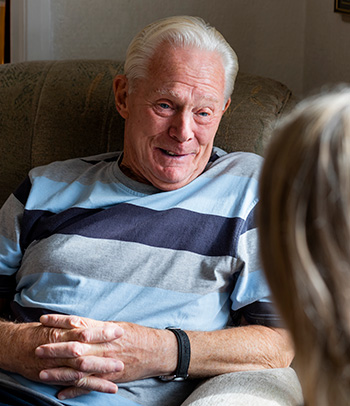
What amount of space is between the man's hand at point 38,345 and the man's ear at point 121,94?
0.64m

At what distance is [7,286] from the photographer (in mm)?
1706

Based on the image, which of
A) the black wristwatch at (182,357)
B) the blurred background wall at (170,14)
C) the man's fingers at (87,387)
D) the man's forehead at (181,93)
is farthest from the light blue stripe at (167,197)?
the blurred background wall at (170,14)

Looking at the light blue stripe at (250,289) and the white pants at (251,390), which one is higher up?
the light blue stripe at (250,289)

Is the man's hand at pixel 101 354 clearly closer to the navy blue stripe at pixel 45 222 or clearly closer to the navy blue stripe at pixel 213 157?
the navy blue stripe at pixel 45 222

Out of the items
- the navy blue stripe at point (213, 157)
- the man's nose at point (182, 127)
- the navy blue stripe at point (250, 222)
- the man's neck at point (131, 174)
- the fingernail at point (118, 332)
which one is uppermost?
the man's nose at point (182, 127)

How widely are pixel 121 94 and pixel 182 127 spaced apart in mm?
255

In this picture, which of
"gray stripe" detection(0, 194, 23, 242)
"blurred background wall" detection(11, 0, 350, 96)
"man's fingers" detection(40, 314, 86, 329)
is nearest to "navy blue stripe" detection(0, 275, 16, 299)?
"gray stripe" detection(0, 194, 23, 242)

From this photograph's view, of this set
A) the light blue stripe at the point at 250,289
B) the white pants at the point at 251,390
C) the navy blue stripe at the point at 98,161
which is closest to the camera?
the white pants at the point at 251,390

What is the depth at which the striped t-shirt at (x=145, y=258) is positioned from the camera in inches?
58.9

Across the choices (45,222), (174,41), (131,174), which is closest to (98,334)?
(45,222)

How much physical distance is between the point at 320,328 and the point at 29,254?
1.19m

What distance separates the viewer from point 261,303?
1.49m

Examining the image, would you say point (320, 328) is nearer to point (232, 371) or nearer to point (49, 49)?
point (232, 371)

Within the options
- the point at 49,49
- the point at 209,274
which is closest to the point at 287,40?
the point at 49,49
